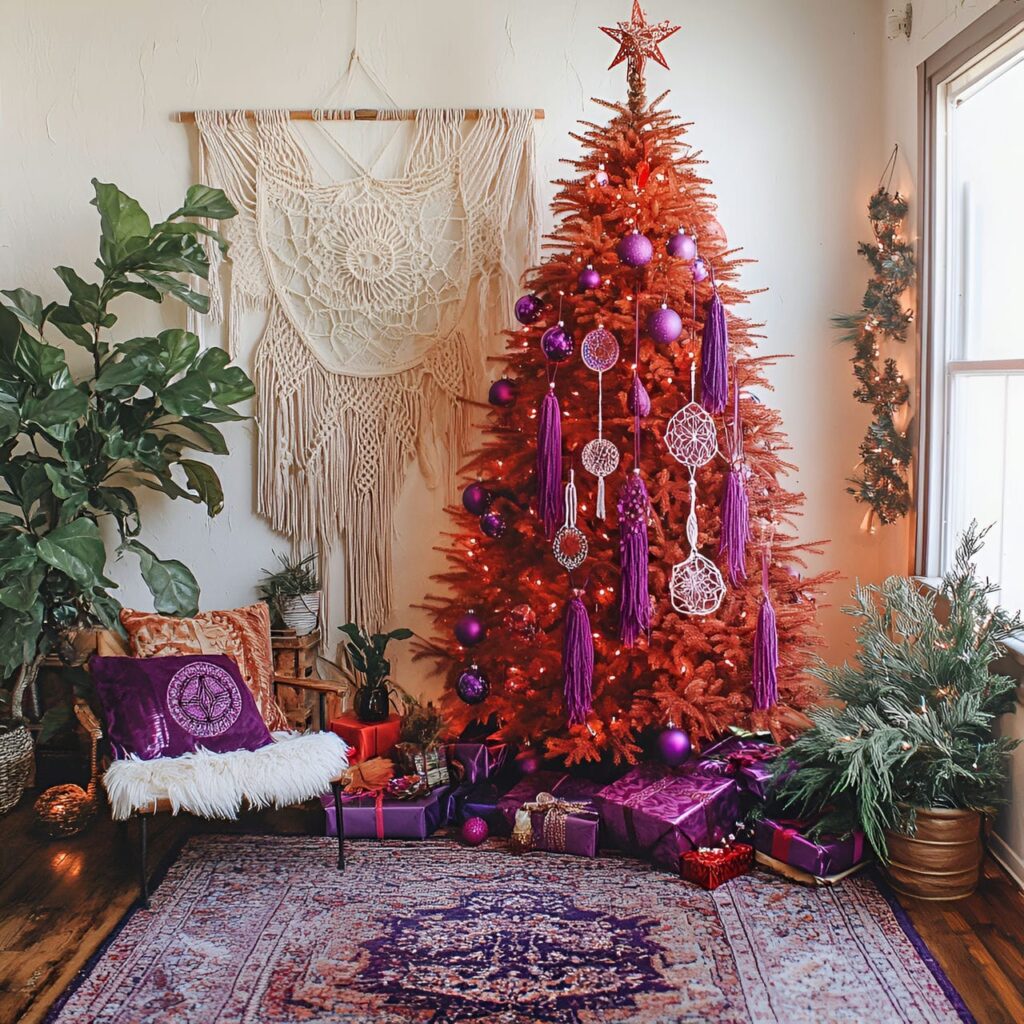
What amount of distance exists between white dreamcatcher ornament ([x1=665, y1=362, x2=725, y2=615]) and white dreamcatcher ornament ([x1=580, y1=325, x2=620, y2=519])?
0.58ft

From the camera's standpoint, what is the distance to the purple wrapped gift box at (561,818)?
9.27ft

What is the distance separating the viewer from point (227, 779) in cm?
260

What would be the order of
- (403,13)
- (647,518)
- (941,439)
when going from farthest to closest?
(403,13), (941,439), (647,518)

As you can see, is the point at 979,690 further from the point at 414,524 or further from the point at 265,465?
the point at 265,465

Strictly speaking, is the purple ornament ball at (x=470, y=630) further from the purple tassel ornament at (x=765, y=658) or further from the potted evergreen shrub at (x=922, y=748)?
the potted evergreen shrub at (x=922, y=748)

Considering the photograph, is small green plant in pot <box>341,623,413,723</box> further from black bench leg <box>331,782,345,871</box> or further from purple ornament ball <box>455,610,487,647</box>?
black bench leg <box>331,782,345,871</box>

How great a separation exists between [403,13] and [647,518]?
6.41ft

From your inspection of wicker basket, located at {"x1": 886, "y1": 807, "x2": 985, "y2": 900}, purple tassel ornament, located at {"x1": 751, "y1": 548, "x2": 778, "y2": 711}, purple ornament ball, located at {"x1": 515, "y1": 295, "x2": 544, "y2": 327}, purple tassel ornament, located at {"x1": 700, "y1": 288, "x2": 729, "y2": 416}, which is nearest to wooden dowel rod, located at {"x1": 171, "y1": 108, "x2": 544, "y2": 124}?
purple ornament ball, located at {"x1": 515, "y1": 295, "x2": 544, "y2": 327}

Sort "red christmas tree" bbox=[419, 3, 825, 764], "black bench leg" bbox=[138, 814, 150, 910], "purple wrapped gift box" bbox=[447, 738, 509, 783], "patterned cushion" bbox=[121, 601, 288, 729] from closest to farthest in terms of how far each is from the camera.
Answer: "black bench leg" bbox=[138, 814, 150, 910]
"red christmas tree" bbox=[419, 3, 825, 764]
"patterned cushion" bbox=[121, 601, 288, 729]
"purple wrapped gift box" bbox=[447, 738, 509, 783]

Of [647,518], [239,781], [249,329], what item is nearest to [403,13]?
[249,329]

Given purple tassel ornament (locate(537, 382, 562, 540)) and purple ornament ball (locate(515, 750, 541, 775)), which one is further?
purple ornament ball (locate(515, 750, 541, 775))

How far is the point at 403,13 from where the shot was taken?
3434 millimetres

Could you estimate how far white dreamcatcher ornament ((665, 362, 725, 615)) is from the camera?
2875 millimetres

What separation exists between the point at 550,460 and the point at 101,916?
5.51ft
